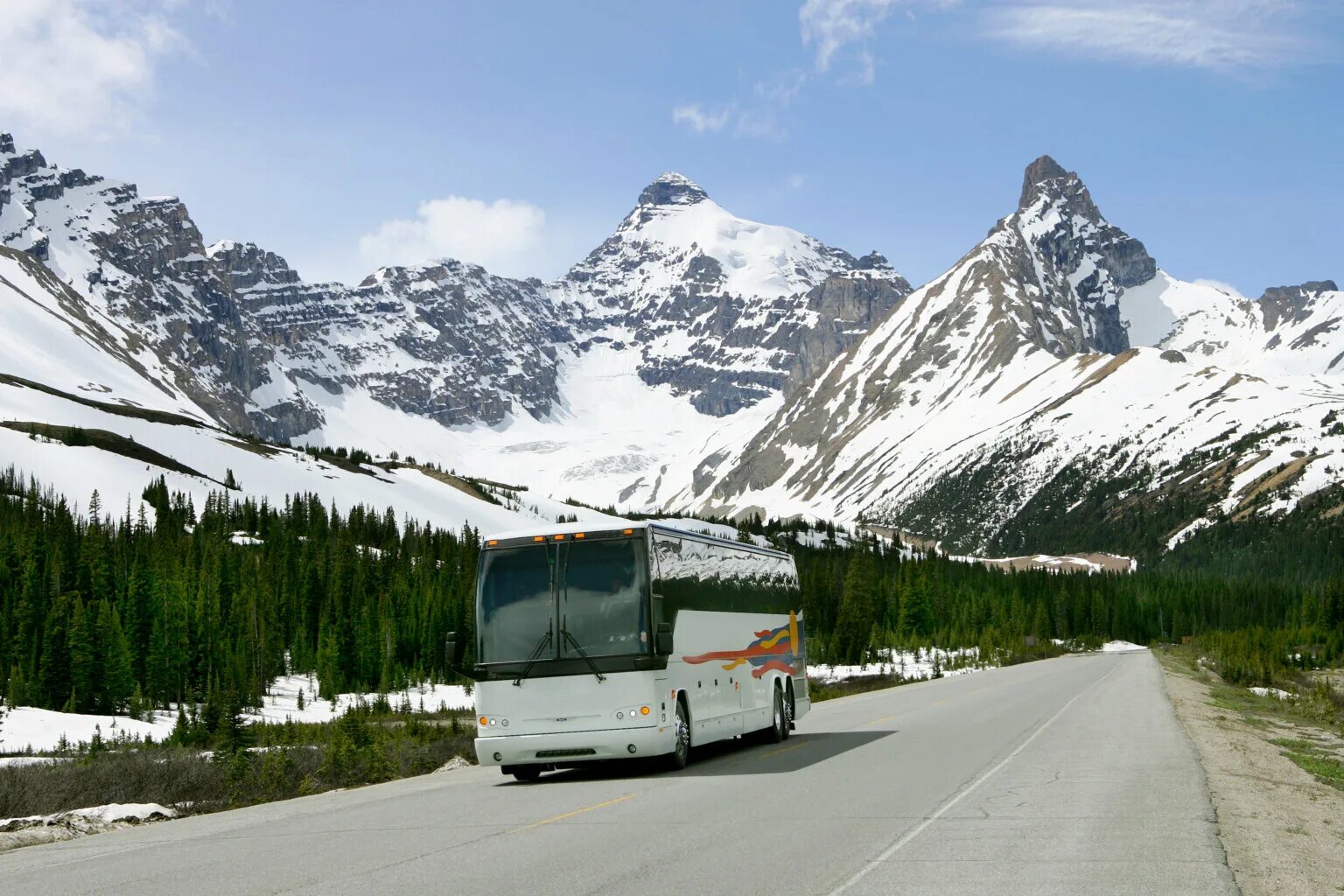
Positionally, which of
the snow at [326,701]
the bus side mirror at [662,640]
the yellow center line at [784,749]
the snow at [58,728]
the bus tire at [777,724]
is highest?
the bus side mirror at [662,640]

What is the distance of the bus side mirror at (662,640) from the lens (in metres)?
22.7

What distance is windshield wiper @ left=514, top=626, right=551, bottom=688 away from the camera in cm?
2292

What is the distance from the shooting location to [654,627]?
2289cm

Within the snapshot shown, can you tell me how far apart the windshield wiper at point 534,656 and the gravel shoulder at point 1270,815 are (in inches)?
407

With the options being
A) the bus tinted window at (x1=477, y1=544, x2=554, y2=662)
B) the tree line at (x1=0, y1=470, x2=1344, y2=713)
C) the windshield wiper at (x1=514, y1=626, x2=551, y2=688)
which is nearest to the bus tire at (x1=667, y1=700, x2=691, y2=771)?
the windshield wiper at (x1=514, y1=626, x2=551, y2=688)

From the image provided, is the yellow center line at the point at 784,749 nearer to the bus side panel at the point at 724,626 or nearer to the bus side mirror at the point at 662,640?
the bus side panel at the point at 724,626

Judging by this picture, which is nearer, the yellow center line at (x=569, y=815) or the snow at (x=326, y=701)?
the yellow center line at (x=569, y=815)

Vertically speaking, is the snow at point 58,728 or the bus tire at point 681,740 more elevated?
the bus tire at point 681,740

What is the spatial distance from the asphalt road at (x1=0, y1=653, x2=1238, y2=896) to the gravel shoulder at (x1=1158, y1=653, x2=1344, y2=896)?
0.33 meters

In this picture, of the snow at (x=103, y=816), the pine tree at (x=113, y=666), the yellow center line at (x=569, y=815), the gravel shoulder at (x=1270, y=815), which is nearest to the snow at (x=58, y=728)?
the pine tree at (x=113, y=666)

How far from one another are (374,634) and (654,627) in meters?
79.8

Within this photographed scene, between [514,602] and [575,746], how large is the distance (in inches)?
102

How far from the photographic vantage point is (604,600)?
75.9 feet

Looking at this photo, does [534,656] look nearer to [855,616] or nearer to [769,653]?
[769,653]
